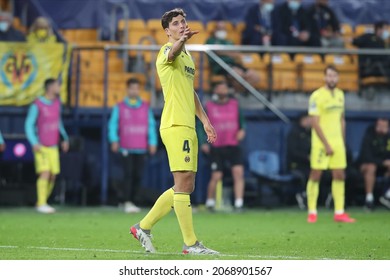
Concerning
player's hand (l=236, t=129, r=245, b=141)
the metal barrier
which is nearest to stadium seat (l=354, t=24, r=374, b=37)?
the metal barrier

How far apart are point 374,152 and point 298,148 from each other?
130 centimetres

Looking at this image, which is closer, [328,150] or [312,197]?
[328,150]

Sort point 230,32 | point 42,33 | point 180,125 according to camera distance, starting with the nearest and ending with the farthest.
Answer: point 180,125, point 42,33, point 230,32

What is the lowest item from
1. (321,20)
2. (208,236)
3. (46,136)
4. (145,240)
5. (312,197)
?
(208,236)

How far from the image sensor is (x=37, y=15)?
22.0 metres

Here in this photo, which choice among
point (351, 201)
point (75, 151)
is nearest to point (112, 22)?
point (75, 151)

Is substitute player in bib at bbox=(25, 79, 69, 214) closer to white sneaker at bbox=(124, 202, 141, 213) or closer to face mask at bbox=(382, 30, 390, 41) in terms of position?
white sneaker at bbox=(124, 202, 141, 213)

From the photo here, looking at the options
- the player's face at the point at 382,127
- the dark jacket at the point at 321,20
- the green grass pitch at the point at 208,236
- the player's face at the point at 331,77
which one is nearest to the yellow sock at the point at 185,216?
the green grass pitch at the point at 208,236

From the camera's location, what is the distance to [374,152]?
64.8 feet

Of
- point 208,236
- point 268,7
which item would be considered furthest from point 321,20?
point 208,236

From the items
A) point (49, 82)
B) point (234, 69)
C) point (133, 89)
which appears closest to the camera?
point (49, 82)

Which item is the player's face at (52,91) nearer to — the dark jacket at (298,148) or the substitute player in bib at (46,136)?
the substitute player in bib at (46,136)

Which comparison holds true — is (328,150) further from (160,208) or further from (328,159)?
(160,208)
